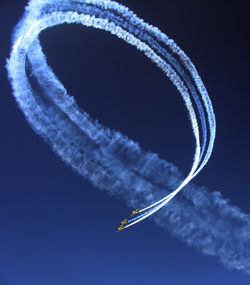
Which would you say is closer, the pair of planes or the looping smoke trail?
the looping smoke trail

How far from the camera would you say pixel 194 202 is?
9.31 meters

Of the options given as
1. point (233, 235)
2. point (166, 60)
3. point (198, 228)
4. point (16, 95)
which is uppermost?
point (166, 60)

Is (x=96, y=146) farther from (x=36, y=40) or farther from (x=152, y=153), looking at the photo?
(x=36, y=40)

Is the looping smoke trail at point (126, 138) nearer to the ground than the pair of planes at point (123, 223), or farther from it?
farther from it

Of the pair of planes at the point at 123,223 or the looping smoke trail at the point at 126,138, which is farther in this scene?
the pair of planes at the point at 123,223

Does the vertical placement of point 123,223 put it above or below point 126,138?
below

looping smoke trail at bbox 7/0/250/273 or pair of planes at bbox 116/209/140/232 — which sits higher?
looping smoke trail at bbox 7/0/250/273

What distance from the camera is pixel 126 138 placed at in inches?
344

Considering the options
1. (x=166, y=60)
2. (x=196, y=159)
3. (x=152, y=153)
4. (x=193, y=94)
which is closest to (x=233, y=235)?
(x=196, y=159)

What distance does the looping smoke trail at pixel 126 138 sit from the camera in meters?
7.45

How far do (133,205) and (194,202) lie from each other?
1.88 meters

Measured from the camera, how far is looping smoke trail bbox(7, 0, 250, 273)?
24.4ft

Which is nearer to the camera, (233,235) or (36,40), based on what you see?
(36,40)

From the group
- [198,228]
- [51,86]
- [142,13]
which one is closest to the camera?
[142,13]
